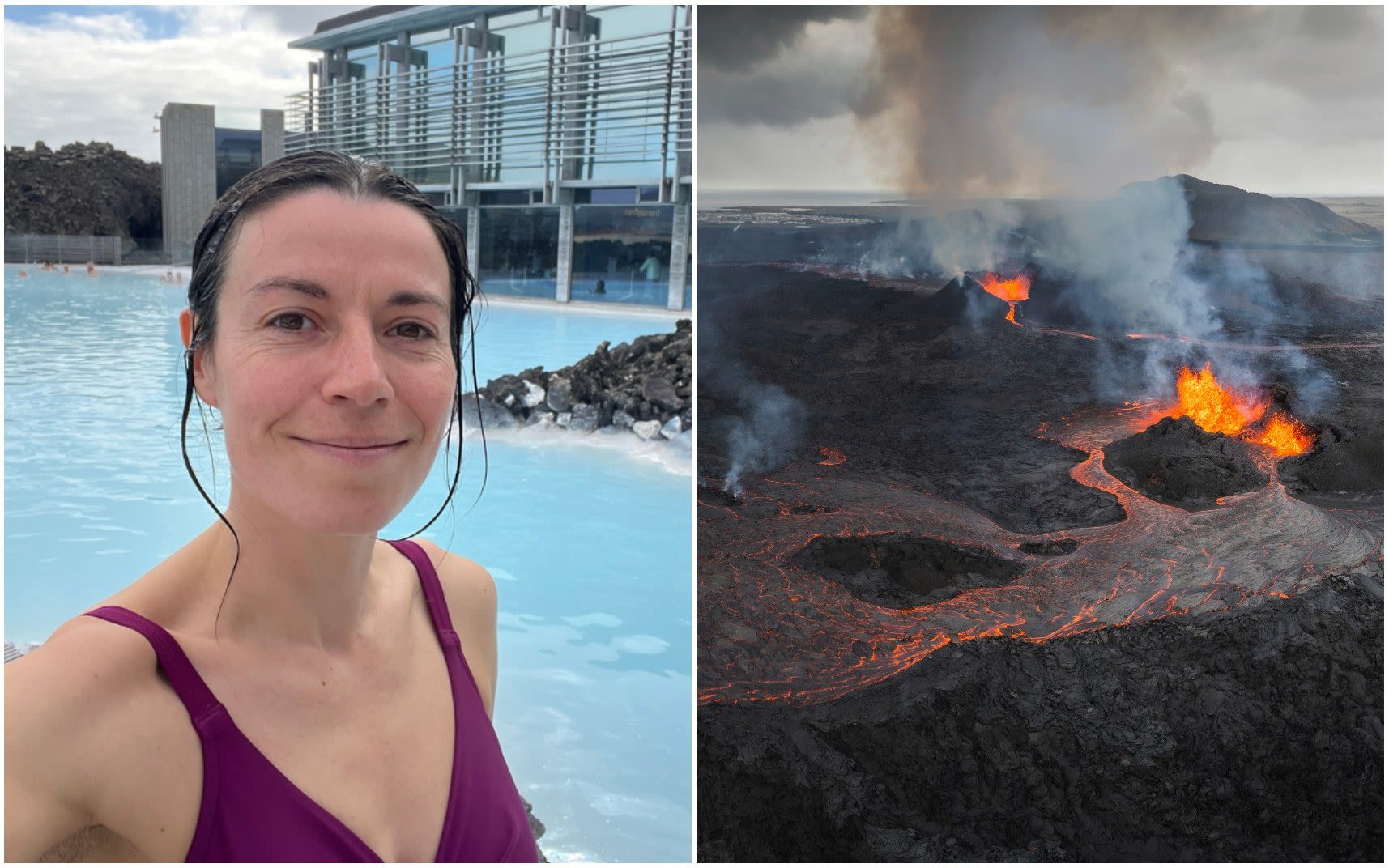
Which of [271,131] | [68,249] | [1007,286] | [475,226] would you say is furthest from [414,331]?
[68,249]

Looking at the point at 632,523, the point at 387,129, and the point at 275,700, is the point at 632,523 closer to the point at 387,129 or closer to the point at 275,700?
the point at 275,700

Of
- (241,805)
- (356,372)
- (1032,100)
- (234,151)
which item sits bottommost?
(241,805)

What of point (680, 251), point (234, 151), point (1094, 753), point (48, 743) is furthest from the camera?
point (234, 151)

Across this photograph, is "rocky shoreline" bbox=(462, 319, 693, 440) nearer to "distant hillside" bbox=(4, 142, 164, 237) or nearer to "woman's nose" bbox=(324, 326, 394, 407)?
"woman's nose" bbox=(324, 326, 394, 407)

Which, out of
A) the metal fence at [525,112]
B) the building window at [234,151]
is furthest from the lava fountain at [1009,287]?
the building window at [234,151]

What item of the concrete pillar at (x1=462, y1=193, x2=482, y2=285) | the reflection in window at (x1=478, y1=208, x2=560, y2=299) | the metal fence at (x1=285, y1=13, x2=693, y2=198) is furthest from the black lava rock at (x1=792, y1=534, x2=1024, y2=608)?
the concrete pillar at (x1=462, y1=193, x2=482, y2=285)

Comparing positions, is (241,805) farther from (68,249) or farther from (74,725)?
(68,249)
